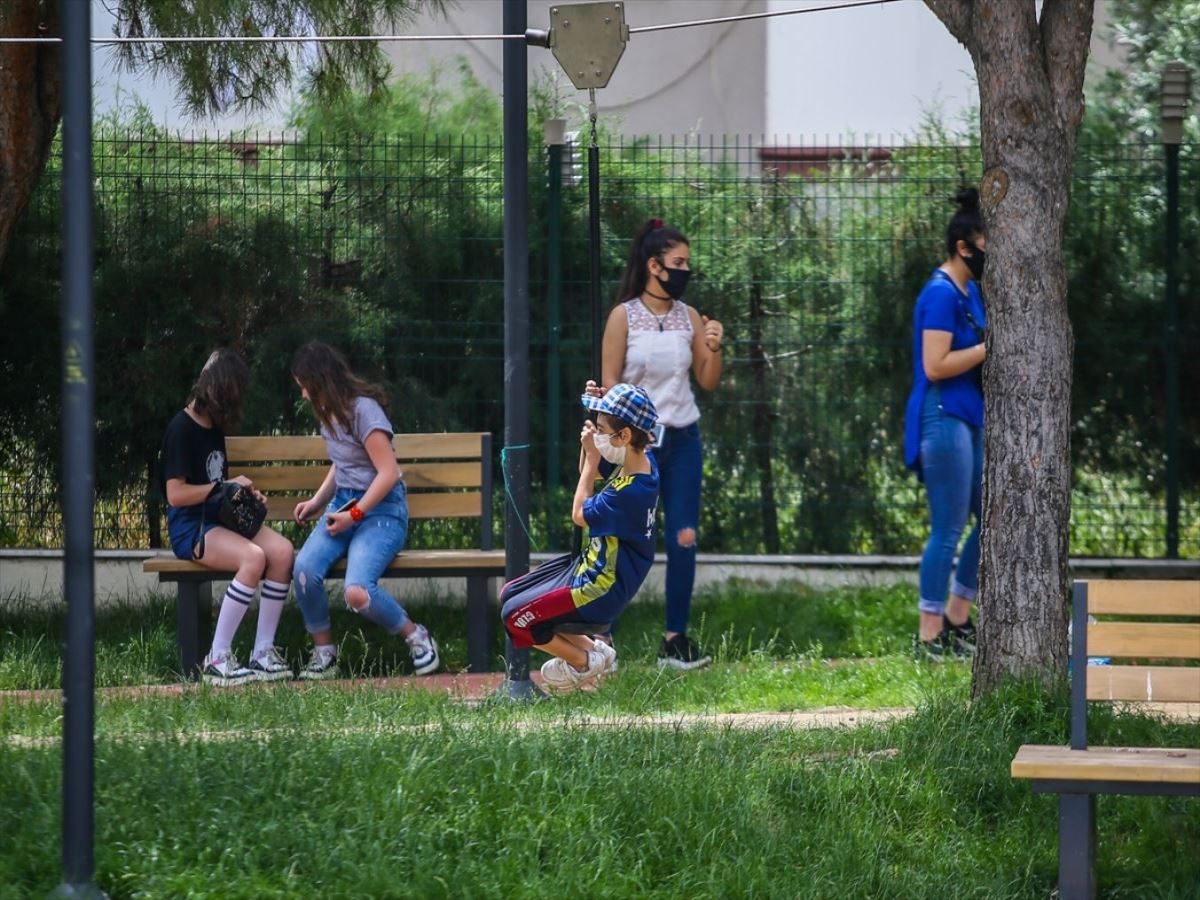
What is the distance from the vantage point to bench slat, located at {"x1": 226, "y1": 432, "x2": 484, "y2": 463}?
27.6 feet

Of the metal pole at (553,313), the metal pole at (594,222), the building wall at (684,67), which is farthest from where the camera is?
the building wall at (684,67)

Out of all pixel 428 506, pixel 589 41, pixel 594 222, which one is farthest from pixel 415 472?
pixel 589 41

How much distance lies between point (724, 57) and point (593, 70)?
11.0m

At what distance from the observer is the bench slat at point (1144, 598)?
16.6ft

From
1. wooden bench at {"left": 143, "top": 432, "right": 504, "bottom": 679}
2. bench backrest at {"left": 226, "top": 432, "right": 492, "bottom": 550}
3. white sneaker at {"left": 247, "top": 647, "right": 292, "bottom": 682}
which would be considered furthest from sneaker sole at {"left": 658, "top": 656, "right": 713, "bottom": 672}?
white sneaker at {"left": 247, "top": 647, "right": 292, "bottom": 682}

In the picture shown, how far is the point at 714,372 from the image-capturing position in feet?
26.3

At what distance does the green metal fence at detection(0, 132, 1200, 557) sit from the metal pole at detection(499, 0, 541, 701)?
262 centimetres

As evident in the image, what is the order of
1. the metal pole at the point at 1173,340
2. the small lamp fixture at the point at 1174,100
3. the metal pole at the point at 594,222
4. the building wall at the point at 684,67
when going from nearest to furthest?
1. the metal pole at the point at 594,222
2. the small lamp fixture at the point at 1174,100
3. the metal pole at the point at 1173,340
4. the building wall at the point at 684,67

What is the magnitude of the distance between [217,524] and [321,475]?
0.75 metres

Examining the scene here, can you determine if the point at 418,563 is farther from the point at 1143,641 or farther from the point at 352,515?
the point at 1143,641

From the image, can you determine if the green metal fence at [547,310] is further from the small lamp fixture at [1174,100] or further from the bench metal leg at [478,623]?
the bench metal leg at [478,623]

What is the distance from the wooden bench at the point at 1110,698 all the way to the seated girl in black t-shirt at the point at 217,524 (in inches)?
154

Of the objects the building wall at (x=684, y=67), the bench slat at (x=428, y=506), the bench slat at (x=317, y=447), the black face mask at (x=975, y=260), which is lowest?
the bench slat at (x=428, y=506)

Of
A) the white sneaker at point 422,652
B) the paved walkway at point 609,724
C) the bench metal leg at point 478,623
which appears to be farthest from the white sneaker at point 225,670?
the paved walkway at point 609,724
